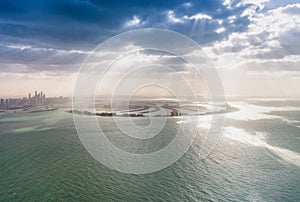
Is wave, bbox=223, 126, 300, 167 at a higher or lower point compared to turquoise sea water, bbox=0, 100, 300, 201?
higher

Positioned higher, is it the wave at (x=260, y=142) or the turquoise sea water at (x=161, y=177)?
the wave at (x=260, y=142)

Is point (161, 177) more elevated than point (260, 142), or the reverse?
point (260, 142)

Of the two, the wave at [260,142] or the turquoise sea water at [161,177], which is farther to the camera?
the wave at [260,142]

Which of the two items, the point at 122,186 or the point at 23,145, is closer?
the point at 122,186

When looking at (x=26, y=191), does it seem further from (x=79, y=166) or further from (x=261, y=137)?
(x=261, y=137)

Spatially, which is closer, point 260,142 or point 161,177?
point 161,177

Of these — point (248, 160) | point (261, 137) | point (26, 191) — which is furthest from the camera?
point (261, 137)

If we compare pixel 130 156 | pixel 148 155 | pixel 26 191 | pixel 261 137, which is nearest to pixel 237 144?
pixel 261 137

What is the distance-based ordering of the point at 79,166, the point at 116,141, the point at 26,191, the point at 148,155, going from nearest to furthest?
the point at 26,191 < the point at 79,166 < the point at 148,155 < the point at 116,141

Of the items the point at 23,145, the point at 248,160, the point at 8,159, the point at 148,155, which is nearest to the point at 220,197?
→ the point at 248,160

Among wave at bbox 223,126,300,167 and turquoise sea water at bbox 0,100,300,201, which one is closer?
turquoise sea water at bbox 0,100,300,201
